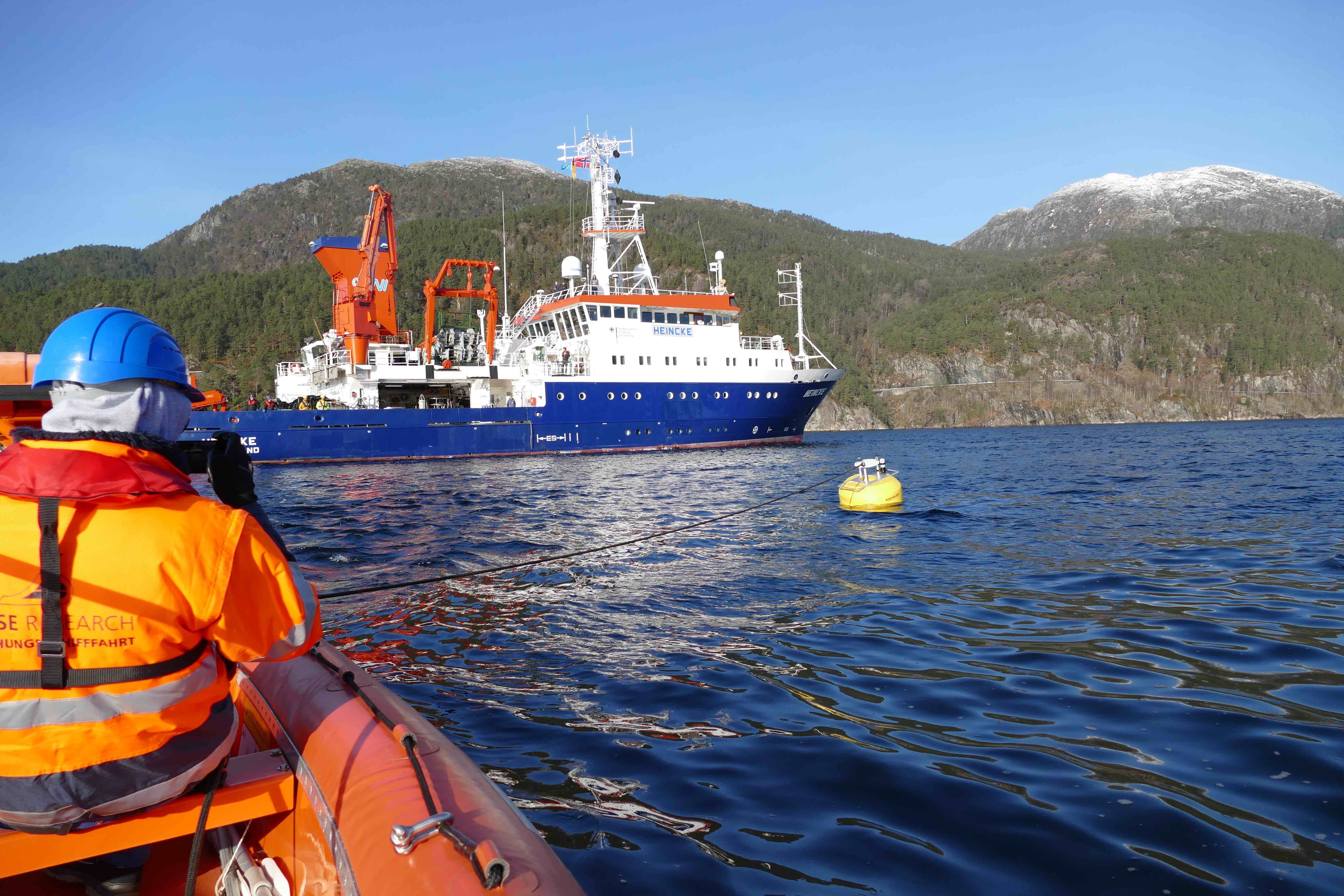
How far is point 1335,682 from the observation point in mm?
3926

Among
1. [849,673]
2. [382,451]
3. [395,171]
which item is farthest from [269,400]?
[395,171]

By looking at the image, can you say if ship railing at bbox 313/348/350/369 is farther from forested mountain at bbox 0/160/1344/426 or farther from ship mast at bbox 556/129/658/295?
forested mountain at bbox 0/160/1344/426

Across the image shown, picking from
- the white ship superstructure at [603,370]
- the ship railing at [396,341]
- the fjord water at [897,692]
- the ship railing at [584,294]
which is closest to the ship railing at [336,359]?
the white ship superstructure at [603,370]

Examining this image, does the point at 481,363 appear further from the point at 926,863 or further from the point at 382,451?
the point at 926,863

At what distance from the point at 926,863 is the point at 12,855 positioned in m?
2.54

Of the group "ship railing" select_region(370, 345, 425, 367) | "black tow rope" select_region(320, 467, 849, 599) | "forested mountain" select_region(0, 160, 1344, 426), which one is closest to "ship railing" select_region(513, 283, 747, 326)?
"ship railing" select_region(370, 345, 425, 367)

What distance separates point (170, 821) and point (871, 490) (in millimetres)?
10335

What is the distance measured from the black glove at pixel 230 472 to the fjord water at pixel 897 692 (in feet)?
5.34

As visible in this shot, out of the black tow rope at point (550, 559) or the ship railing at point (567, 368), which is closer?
the black tow rope at point (550, 559)

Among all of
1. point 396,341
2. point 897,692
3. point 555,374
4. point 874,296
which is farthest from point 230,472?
point 874,296

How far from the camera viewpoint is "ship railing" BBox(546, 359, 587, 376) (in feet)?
90.6

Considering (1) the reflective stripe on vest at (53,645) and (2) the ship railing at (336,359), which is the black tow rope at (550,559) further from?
(2) the ship railing at (336,359)

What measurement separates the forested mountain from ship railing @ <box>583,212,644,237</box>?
32394 millimetres

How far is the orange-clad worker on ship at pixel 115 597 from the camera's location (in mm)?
1469
